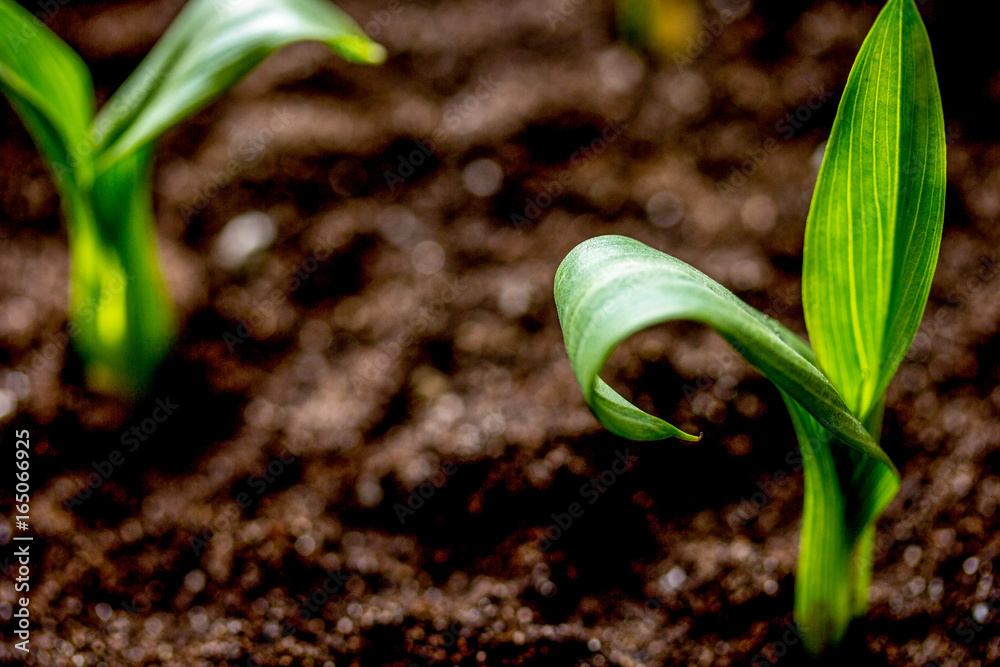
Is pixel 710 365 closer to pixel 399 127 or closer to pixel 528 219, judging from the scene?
pixel 528 219

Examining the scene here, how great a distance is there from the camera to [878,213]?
0.57m

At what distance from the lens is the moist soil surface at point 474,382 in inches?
31.1

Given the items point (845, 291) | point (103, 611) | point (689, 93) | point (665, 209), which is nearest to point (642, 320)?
point (845, 291)

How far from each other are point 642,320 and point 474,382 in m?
0.67

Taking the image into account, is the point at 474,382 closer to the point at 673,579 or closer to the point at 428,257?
the point at 428,257

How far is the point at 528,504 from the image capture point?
2.91 feet

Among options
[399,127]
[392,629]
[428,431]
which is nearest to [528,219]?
[399,127]

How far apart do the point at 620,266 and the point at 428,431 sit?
22.6 inches

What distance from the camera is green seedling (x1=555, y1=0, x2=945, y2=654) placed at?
0.44 m

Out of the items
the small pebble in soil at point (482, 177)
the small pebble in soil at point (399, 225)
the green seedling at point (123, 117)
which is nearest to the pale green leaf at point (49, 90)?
the green seedling at point (123, 117)

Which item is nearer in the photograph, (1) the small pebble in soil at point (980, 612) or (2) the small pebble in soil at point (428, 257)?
(1) the small pebble in soil at point (980, 612)

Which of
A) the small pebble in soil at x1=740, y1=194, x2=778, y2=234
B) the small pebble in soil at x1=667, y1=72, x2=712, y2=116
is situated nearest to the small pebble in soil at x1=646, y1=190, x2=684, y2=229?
the small pebble in soil at x1=740, y1=194, x2=778, y2=234

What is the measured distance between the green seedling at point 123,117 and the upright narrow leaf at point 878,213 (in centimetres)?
51

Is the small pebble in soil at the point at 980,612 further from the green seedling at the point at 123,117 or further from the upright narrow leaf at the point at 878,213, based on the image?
the green seedling at the point at 123,117
